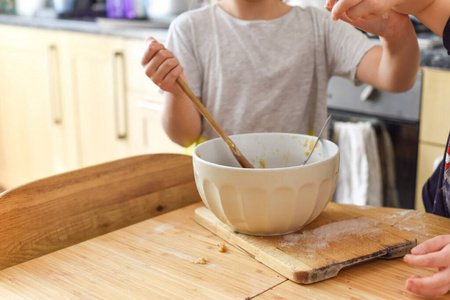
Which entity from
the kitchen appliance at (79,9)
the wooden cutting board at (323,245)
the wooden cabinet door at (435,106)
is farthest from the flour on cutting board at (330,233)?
the kitchen appliance at (79,9)

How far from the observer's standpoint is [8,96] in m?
2.69

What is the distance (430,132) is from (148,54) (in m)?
0.91

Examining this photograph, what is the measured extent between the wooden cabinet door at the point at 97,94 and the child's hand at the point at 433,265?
1.67m

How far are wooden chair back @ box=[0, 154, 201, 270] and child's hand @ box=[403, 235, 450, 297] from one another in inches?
17.2

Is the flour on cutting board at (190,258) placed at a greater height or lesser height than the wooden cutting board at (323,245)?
lesser

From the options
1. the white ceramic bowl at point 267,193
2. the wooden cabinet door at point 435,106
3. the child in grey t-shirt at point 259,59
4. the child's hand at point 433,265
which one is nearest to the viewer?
the child's hand at point 433,265

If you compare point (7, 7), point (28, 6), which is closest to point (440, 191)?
point (28, 6)

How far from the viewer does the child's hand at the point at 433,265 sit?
0.59 metres

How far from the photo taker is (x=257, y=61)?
1159mm

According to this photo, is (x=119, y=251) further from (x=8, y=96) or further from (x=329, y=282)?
(x=8, y=96)

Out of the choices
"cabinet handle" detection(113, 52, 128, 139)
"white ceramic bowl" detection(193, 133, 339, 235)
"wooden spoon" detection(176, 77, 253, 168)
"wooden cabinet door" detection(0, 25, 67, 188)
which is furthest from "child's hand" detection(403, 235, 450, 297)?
"wooden cabinet door" detection(0, 25, 67, 188)

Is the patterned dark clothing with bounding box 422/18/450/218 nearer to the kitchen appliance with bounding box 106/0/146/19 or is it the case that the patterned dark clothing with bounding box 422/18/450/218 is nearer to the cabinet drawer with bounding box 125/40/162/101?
the cabinet drawer with bounding box 125/40/162/101

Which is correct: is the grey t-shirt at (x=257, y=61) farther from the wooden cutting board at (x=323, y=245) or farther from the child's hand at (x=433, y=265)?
the child's hand at (x=433, y=265)

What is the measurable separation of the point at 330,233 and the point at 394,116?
0.90 m
